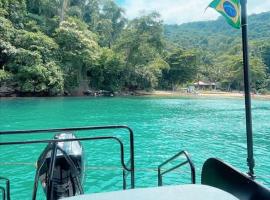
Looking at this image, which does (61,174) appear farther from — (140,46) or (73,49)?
(140,46)

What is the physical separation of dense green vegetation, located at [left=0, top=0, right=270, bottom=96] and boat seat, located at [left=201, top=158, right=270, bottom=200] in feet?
78.3

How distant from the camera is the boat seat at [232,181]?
1782mm

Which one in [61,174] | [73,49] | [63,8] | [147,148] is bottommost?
[147,148]

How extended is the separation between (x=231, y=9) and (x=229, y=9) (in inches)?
0.7

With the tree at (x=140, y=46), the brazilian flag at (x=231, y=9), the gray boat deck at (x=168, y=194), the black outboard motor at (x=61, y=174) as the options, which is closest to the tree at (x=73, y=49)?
the tree at (x=140, y=46)

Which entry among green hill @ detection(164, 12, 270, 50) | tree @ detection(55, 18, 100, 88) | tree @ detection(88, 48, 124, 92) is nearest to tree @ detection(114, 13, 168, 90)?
tree @ detection(88, 48, 124, 92)

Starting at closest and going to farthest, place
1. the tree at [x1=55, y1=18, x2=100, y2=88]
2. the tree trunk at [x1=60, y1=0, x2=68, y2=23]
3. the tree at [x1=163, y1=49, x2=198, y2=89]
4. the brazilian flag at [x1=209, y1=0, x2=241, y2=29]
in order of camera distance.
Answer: the brazilian flag at [x1=209, y1=0, x2=241, y2=29] → the tree at [x1=55, y1=18, x2=100, y2=88] → the tree trunk at [x1=60, y1=0, x2=68, y2=23] → the tree at [x1=163, y1=49, x2=198, y2=89]

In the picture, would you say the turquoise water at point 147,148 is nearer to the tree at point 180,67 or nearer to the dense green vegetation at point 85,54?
the dense green vegetation at point 85,54

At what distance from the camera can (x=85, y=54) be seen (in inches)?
1134

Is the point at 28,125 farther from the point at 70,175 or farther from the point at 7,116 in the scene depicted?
the point at 70,175

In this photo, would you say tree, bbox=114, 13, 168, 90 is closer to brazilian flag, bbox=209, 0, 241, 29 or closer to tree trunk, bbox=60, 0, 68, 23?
tree trunk, bbox=60, 0, 68, 23

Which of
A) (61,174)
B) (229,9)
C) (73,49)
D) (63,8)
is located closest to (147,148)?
(61,174)

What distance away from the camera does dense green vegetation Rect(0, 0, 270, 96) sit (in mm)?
25125

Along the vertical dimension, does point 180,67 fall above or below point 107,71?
above
